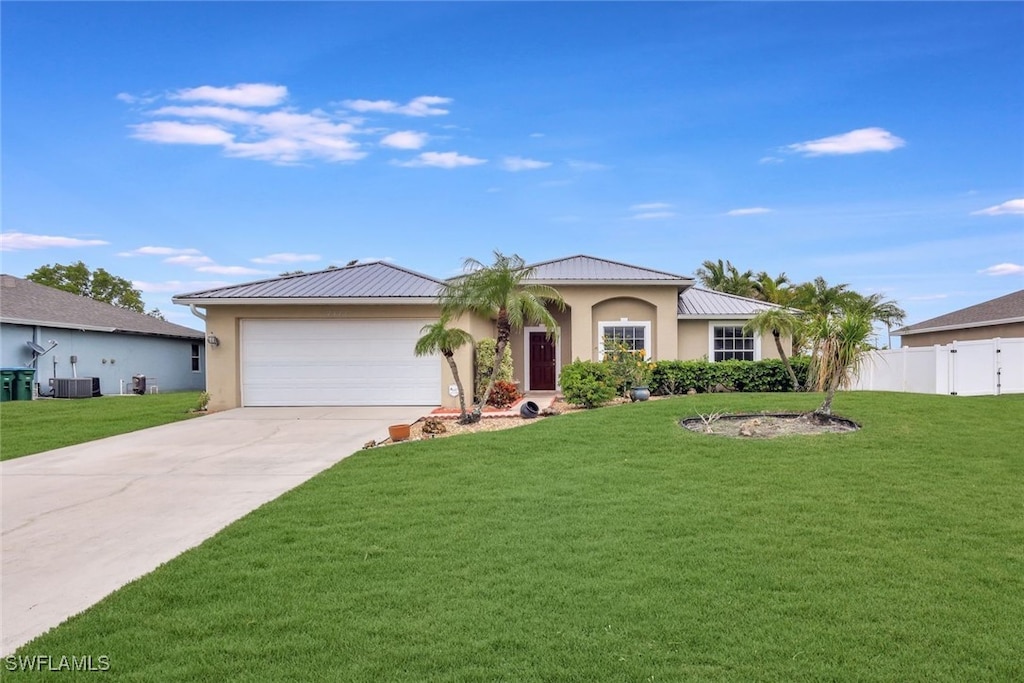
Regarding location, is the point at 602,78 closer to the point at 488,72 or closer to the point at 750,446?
the point at 488,72

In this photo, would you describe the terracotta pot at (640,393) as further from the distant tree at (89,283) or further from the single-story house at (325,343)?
the distant tree at (89,283)

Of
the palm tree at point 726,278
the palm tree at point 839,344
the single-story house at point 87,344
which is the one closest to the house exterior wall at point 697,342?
the palm tree at point 839,344

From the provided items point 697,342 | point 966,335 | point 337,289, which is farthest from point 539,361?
point 966,335

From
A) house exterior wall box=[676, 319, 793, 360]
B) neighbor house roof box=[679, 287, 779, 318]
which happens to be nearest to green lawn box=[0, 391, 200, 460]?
house exterior wall box=[676, 319, 793, 360]

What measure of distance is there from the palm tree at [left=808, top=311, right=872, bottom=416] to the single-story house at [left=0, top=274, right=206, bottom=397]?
25141 millimetres

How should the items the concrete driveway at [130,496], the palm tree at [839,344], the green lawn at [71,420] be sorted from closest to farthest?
the concrete driveway at [130,496]
the palm tree at [839,344]
the green lawn at [71,420]

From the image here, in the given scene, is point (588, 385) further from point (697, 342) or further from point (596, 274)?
point (697, 342)

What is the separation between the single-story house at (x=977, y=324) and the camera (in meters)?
23.4

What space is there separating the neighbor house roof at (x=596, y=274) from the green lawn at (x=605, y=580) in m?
11.2

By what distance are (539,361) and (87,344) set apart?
19.1m

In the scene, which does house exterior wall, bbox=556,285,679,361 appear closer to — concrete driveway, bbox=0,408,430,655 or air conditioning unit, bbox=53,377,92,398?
concrete driveway, bbox=0,408,430,655

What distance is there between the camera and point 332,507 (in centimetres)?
712

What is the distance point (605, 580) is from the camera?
15.9ft

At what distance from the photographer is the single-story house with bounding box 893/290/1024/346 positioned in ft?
76.7
